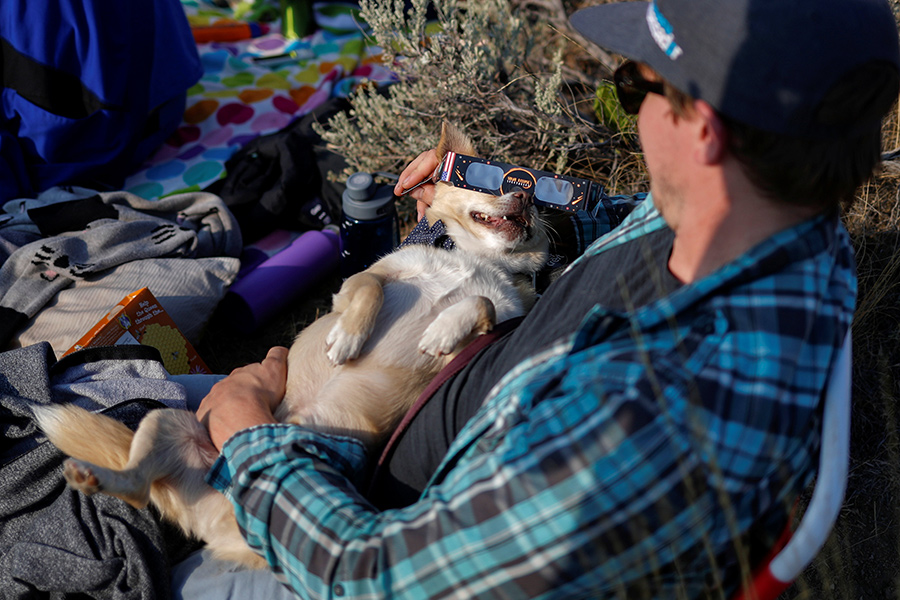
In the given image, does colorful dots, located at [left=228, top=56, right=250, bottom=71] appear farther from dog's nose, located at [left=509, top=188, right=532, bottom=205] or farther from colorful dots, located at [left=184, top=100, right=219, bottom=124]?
dog's nose, located at [left=509, top=188, right=532, bottom=205]

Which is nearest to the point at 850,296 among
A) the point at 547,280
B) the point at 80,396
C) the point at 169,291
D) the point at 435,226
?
the point at 547,280

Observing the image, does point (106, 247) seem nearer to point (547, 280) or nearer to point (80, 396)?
point (80, 396)

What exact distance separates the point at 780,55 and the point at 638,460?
65 centimetres

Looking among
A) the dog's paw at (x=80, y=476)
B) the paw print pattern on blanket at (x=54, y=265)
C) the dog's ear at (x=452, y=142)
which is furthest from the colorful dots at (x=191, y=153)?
the dog's paw at (x=80, y=476)

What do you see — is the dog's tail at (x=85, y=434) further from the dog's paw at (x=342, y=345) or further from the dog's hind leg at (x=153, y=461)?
the dog's paw at (x=342, y=345)

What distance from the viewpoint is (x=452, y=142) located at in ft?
7.78

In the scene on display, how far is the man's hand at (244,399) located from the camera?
5.01 ft

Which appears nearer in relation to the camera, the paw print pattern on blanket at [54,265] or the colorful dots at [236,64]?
the paw print pattern on blanket at [54,265]

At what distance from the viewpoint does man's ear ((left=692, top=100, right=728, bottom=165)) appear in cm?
Answer: 98

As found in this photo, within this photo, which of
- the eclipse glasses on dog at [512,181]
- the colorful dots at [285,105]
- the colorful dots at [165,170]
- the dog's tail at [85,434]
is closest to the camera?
the dog's tail at [85,434]

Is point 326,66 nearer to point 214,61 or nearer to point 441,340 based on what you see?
point 214,61

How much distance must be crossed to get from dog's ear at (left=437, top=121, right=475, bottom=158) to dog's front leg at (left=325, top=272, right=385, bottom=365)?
0.68 metres

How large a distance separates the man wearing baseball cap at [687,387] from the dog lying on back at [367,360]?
52cm

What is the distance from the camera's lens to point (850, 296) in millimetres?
1016
